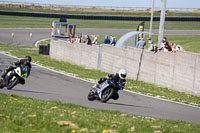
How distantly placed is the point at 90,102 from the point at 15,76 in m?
3.05

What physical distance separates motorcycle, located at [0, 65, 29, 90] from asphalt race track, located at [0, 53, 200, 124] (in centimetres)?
31

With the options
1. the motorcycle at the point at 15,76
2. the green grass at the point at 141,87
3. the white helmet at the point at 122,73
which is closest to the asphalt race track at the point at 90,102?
the motorcycle at the point at 15,76

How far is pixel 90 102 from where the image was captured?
16.5 m

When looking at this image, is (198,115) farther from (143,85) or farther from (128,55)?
(128,55)

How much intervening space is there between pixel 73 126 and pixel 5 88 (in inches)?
401

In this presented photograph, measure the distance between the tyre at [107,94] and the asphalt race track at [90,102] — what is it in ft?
0.59

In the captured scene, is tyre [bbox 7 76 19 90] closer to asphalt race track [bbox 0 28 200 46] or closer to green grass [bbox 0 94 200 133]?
green grass [bbox 0 94 200 133]

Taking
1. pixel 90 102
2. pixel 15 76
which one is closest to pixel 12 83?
pixel 15 76

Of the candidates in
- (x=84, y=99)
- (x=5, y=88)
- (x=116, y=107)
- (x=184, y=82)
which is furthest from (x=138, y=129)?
(x=184, y=82)

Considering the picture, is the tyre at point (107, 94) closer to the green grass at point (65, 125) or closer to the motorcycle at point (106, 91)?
the motorcycle at point (106, 91)

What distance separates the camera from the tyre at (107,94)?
1564cm

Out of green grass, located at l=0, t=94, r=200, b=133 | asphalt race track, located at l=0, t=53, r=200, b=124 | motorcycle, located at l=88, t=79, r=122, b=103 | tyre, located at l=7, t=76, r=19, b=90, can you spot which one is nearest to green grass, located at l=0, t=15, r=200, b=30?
asphalt race track, located at l=0, t=53, r=200, b=124

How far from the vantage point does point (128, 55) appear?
85.8 feet

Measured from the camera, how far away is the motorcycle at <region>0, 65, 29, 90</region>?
17.2 metres
